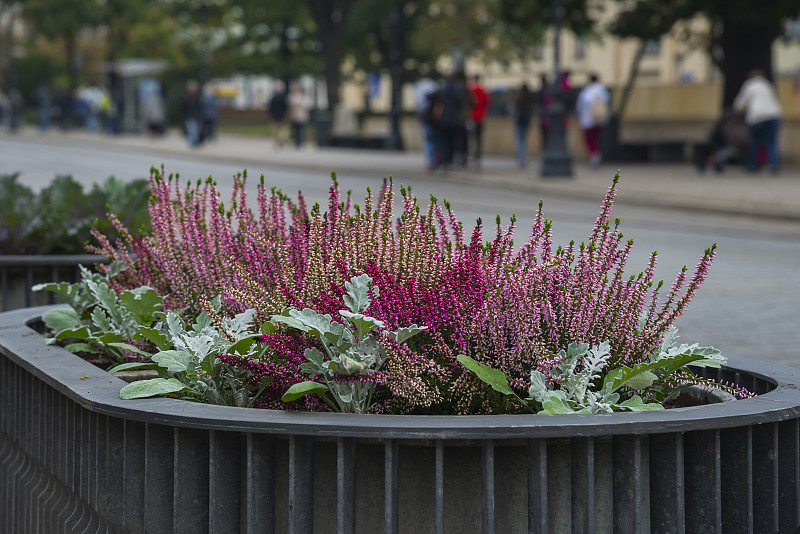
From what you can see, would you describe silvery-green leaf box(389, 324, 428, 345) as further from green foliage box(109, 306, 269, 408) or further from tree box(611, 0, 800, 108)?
tree box(611, 0, 800, 108)

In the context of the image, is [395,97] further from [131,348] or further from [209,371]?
[209,371]

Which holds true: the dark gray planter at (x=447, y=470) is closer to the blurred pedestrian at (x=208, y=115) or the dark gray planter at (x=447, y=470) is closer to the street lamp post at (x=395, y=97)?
the street lamp post at (x=395, y=97)

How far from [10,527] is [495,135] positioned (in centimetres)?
3240

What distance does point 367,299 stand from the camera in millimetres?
3256

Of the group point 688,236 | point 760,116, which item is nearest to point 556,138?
point 760,116

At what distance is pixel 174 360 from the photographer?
133 inches

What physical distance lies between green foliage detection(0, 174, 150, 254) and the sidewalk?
12.0 metres

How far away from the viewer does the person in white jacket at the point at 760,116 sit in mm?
23578

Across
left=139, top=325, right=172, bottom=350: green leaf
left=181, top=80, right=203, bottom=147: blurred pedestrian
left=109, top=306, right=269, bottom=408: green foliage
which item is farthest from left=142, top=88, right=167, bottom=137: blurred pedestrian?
left=109, top=306, right=269, bottom=408: green foliage

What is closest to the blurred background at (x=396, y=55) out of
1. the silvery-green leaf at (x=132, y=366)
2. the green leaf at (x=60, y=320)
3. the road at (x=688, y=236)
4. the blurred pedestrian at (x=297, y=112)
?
the blurred pedestrian at (x=297, y=112)

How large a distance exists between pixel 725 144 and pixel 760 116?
169 centimetres

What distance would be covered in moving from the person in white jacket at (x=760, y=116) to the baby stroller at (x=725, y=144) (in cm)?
30

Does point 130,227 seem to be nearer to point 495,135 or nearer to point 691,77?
point 495,135

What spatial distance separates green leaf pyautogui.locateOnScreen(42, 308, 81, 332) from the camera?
4367mm
